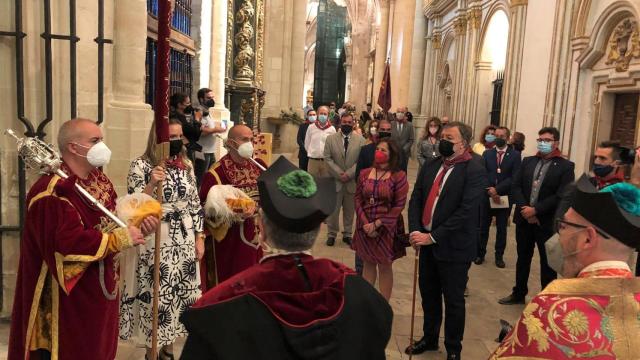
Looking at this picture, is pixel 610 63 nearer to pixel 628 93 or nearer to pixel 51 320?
pixel 628 93

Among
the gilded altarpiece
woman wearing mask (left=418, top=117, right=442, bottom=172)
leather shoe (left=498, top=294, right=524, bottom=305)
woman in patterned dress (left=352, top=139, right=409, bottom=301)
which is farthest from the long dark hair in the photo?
the gilded altarpiece

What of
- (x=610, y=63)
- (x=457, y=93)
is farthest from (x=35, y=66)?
(x=457, y=93)

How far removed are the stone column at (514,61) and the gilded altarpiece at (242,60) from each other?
605cm

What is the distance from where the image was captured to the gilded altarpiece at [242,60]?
10.9 metres

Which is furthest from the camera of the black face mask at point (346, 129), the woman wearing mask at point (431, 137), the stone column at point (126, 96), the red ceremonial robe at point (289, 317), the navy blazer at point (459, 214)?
the woman wearing mask at point (431, 137)

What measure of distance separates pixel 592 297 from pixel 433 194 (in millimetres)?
2374

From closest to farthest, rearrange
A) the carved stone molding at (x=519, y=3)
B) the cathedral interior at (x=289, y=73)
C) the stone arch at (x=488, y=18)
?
1. the cathedral interior at (x=289, y=73)
2. the carved stone molding at (x=519, y=3)
3. the stone arch at (x=488, y=18)

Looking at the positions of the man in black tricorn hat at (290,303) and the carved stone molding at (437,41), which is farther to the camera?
the carved stone molding at (437,41)

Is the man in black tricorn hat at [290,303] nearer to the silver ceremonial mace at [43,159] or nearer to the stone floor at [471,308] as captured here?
the silver ceremonial mace at [43,159]

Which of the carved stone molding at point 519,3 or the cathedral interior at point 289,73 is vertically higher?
the carved stone molding at point 519,3

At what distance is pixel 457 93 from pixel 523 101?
229 inches

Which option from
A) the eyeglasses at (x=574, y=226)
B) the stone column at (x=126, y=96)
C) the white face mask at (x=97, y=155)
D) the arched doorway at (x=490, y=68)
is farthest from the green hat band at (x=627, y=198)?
the arched doorway at (x=490, y=68)

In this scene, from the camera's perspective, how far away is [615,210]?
5.46 ft

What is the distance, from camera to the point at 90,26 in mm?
4332
